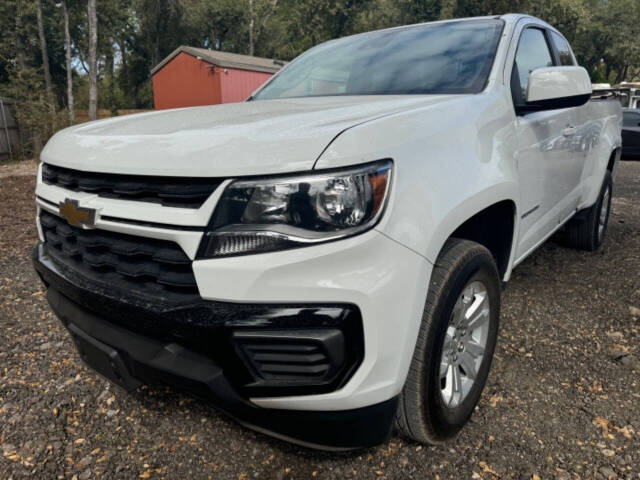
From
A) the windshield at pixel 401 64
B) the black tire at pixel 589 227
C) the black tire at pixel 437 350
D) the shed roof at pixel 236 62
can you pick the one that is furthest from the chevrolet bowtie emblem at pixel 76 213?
the shed roof at pixel 236 62

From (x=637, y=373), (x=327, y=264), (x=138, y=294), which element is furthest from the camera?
(x=637, y=373)

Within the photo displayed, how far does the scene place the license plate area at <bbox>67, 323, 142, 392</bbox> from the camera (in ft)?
5.08

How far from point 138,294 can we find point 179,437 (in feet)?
2.80

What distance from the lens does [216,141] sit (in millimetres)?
1382

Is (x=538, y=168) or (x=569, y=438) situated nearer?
(x=569, y=438)

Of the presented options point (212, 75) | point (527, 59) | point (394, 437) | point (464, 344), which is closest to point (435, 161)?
point (464, 344)

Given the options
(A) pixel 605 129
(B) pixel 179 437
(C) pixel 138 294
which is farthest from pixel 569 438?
(A) pixel 605 129

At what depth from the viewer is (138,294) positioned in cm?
141

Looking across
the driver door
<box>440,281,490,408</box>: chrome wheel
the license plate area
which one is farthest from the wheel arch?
the license plate area

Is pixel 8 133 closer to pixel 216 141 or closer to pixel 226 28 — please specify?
pixel 216 141

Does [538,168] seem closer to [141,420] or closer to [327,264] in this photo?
[327,264]

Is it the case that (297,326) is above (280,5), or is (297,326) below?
below

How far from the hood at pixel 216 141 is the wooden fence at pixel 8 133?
552 inches

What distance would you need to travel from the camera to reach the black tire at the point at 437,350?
4.89 ft
